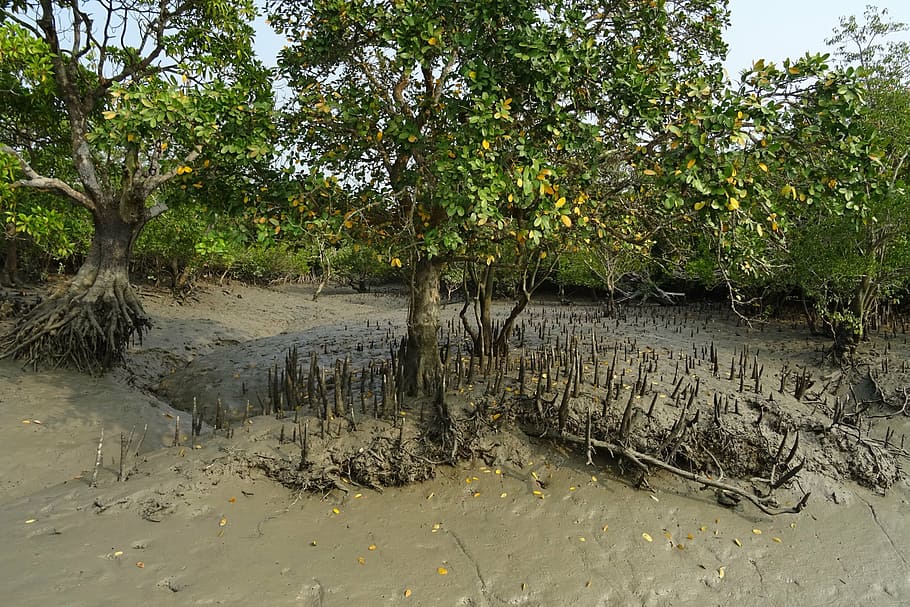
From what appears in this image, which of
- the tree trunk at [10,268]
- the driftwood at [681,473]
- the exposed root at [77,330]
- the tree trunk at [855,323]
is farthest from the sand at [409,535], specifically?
the tree trunk at [10,268]

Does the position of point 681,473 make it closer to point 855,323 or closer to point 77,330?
point 855,323

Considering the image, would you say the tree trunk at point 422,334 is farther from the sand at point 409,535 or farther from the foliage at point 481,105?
the sand at point 409,535

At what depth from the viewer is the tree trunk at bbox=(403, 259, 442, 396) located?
19.7 ft

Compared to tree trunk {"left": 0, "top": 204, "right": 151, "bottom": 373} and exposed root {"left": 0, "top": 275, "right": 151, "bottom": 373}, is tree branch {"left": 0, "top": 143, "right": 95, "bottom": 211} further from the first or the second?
exposed root {"left": 0, "top": 275, "right": 151, "bottom": 373}

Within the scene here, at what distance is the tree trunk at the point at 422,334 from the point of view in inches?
236

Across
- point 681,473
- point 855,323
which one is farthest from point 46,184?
point 855,323

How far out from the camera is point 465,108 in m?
4.29

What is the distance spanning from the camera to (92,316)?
7.18 meters

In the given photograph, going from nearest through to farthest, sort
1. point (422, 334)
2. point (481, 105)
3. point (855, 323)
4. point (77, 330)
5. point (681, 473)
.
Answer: point (481, 105), point (681, 473), point (422, 334), point (77, 330), point (855, 323)

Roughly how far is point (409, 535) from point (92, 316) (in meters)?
5.73

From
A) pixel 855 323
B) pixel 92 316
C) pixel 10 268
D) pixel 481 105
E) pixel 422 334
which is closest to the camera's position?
pixel 481 105

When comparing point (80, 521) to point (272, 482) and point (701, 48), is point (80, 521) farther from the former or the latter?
point (701, 48)

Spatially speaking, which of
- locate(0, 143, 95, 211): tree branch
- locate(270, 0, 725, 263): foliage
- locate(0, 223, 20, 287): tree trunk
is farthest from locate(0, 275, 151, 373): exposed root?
locate(0, 223, 20, 287): tree trunk

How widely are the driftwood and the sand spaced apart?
144mm
